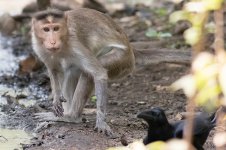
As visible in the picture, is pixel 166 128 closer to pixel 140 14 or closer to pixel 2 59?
pixel 2 59

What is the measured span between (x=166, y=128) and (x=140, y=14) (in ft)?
29.7

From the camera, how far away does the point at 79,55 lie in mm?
7176

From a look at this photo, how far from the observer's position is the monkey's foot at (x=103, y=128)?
687cm

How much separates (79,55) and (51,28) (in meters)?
0.48

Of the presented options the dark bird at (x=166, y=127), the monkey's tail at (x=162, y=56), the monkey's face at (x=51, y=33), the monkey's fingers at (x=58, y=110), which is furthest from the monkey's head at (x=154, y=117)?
the monkey's tail at (x=162, y=56)

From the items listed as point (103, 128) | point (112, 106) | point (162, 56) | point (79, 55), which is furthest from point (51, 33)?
point (112, 106)

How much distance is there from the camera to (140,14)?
14.4 metres

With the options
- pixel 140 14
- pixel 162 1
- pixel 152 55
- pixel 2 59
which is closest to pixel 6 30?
pixel 2 59

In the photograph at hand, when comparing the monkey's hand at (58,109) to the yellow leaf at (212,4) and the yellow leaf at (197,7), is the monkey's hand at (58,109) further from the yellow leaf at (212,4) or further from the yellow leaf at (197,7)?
the yellow leaf at (212,4)

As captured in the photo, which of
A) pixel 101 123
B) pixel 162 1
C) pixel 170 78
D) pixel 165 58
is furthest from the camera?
pixel 162 1

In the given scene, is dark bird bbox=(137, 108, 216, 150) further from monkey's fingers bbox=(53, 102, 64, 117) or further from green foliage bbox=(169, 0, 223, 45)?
green foliage bbox=(169, 0, 223, 45)

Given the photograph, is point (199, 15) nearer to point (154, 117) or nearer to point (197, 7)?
point (197, 7)

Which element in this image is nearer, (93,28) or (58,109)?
(58,109)

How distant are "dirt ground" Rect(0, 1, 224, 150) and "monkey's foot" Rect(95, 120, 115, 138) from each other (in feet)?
0.21
